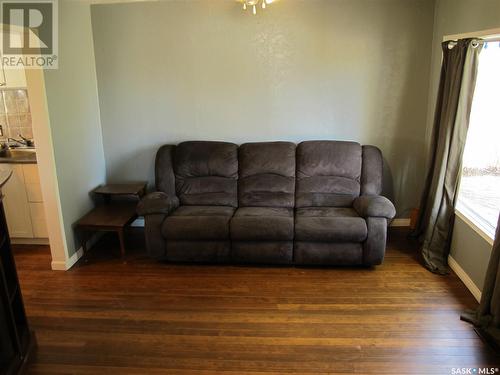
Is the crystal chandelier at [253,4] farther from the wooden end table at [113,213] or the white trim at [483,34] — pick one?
the wooden end table at [113,213]

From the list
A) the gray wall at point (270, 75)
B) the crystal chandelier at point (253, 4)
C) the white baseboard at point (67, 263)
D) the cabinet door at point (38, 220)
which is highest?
the crystal chandelier at point (253, 4)

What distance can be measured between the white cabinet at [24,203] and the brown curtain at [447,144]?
3.81 meters

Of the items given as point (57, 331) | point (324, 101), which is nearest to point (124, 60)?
point (324, 101)

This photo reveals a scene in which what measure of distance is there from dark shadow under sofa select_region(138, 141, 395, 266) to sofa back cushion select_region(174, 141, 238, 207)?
0.01 meters

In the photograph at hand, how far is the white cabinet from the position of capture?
3.72 metres

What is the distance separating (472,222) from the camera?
309 cm

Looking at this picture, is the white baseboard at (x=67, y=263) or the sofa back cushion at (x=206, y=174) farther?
the sofa back cushion at (x=206, y=174)

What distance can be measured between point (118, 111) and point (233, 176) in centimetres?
150

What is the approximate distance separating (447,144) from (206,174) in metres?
2.29

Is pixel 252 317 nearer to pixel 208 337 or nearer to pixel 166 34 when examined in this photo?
pixel 208 337

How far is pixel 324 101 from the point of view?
4074 mm

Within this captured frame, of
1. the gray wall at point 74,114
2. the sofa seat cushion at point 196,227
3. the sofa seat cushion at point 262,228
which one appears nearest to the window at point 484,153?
the sofa seat cushion at point 262,228

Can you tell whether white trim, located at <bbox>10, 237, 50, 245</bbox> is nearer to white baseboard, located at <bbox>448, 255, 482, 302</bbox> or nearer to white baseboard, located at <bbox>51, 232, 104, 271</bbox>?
white baseboard, located at <bbox>51, 232, 104, 271</bbox>

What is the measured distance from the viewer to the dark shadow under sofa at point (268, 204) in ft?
11.0
